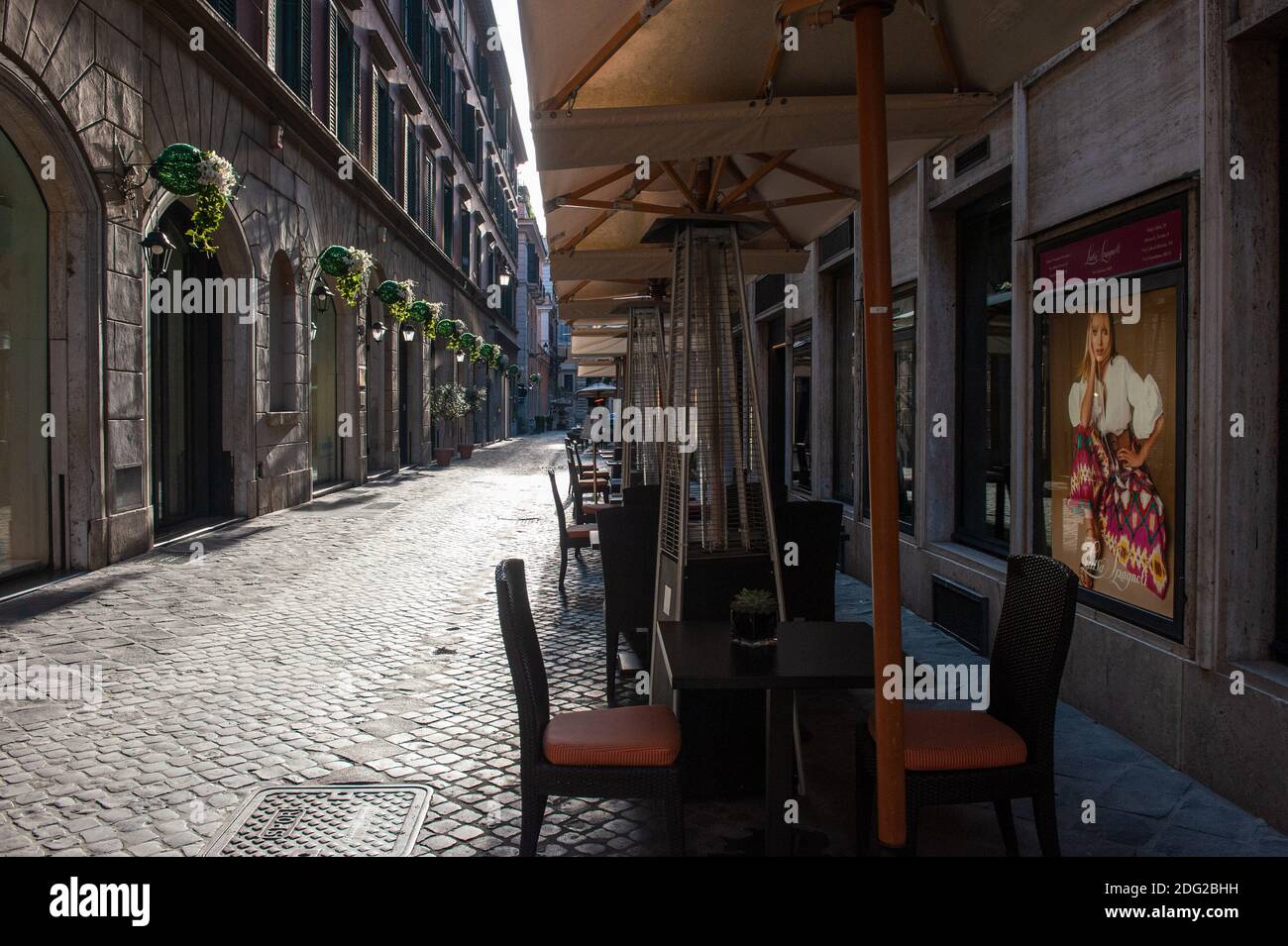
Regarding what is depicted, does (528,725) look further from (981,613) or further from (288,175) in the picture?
(288,175)

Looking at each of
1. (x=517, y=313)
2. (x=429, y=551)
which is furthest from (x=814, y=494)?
(x=517, y=313)

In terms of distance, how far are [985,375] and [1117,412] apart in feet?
6.50

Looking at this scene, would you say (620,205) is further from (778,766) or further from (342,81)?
(342,81)

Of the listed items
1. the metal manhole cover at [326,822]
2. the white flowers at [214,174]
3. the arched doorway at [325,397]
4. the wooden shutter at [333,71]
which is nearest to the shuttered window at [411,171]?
the wooden shutter at [333,71]

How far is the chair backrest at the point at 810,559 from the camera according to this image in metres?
5.61

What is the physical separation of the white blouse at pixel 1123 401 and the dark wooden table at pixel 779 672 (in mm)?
2145

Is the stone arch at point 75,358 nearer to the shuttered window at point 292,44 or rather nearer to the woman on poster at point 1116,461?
the shuttered window at point 292,44

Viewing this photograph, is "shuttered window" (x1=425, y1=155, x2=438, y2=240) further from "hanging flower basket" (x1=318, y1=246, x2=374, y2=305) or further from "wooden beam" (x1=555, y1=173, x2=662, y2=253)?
"wooden beam" (x1=555, y1=173, x2=662, y2=253)

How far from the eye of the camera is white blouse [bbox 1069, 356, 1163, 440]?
15.2 ft

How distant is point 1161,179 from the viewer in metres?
4.34

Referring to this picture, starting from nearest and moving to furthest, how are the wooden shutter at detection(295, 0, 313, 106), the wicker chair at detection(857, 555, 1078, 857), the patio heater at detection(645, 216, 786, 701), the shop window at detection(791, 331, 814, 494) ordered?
the wicker chair at detection(857, 555, 1078, 857)
the patio heater at detection(645, 216, 786, 701)
the shop window at detection(791, 331, 814, 494)
the wooden shutter at detection(295, 0, 313, 106)

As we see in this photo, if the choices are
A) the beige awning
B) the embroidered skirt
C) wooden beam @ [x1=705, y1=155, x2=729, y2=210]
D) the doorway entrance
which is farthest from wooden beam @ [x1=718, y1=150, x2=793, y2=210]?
the doorway entrance

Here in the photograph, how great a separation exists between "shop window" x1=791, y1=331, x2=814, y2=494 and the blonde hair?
592 cm

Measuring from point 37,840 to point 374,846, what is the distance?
118 cm
